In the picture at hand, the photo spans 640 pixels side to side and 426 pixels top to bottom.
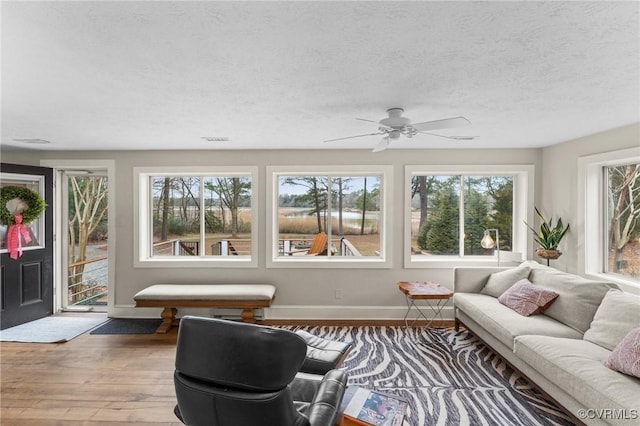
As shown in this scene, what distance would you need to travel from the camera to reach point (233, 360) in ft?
4.73

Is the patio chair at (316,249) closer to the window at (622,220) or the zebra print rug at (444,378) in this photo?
the zebra print rug at (444,378)

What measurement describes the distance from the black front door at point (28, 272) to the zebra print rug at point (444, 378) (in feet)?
12.2

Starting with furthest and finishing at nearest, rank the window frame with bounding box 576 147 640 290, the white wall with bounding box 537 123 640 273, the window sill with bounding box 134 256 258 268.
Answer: the window sill with bounding box 134 256 258 268
the window frame with bounding box 576 147 640 290
the white wall with bounding box 537 123 640 273

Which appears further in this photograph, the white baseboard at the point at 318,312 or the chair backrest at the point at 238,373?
the white baseboard at the point at 318,312

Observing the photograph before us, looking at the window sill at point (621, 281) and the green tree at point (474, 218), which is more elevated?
the green tree at point (474, 218)

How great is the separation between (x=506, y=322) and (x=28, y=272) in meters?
5.67

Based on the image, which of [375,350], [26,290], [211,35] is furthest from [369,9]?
[26,290]

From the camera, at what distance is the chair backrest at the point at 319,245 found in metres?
4.64

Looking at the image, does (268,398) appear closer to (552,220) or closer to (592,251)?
(592,251)

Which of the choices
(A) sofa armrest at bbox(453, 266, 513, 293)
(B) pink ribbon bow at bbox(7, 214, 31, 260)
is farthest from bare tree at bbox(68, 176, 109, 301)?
(A) sofa armrest at bbox(453, 266, 513, 293)

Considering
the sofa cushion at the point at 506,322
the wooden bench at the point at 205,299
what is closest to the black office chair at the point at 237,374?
the sofa cushion at the point at 506,322

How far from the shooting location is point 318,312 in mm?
4430

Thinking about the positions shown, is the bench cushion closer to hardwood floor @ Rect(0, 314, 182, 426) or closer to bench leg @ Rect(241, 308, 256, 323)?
bench leg @ Rect(241, 308, 256, 323)

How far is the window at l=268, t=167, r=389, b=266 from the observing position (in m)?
4.63
